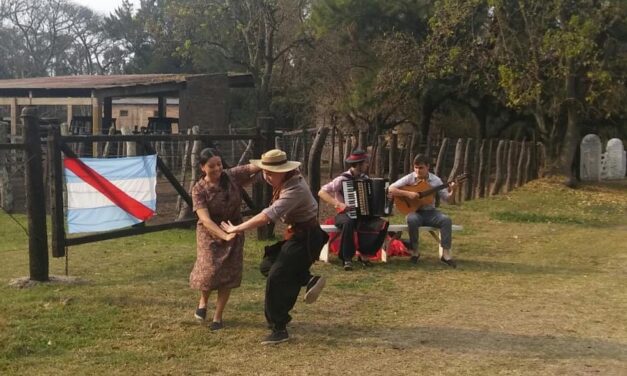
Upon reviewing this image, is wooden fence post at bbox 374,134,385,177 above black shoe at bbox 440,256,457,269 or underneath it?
above

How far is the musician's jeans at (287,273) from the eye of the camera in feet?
18.3

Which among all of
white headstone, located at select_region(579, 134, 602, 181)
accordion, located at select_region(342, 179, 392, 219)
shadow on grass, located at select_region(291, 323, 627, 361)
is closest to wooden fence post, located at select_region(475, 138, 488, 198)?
white headstone, located at select_region(579, 134, 602, 181)

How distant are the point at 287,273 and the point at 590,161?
974 inches

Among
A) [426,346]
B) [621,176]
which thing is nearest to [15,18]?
[621,176]

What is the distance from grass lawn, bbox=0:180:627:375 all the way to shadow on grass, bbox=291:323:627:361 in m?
0.02

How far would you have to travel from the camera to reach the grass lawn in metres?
5.07

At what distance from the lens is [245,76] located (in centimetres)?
2702

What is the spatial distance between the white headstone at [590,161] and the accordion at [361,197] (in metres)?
21.1

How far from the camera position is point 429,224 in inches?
362

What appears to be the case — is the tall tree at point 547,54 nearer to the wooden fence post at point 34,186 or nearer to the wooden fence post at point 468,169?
the wooden fence post at point 468,169

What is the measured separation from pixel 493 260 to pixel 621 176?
22832 millimetres

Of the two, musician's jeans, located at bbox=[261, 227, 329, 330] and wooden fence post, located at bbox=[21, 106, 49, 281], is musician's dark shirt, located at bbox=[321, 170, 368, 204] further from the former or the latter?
wooden fence post, located at bbox=[21, 106, 49, 281]

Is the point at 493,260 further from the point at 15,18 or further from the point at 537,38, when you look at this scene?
the point at 15,18

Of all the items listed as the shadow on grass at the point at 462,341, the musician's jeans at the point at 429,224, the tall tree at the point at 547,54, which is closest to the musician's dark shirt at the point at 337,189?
the musician's jeans at the point at 429,224
